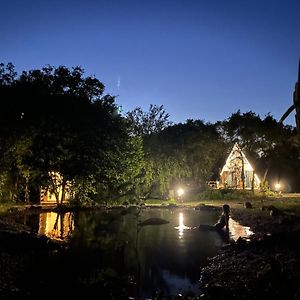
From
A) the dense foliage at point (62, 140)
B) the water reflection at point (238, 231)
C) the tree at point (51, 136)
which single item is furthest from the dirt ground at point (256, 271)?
the tree at point (51, 136)

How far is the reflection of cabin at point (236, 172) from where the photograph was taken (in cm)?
6128

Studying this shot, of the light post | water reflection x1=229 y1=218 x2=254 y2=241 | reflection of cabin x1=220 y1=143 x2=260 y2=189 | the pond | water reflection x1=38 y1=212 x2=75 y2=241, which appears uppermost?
reflection of cabin x1=220 y1=143 x2=260 y2=189

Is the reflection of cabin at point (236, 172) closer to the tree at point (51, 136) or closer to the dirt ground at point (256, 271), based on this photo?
the tree at point (51, 136)

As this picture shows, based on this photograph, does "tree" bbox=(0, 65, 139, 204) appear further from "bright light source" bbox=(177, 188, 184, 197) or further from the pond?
"bright light source" bbox=(177, 188, 184, 197)

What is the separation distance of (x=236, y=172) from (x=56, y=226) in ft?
143

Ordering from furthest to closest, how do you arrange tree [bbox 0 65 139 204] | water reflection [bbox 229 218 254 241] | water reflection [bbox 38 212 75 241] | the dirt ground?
tree [bbox 0 65 139 204] → water reflection [bbox 38 212 75 241] → water reflection [bbox 229 218 254 241] → the dirt ground

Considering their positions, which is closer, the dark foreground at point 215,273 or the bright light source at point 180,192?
the dark foreground at point 215,273

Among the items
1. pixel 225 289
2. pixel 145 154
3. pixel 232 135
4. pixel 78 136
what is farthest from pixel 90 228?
pixel 232 135

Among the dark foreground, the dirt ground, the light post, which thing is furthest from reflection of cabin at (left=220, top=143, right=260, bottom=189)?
the dark foreground

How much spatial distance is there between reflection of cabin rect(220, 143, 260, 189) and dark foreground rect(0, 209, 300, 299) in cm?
4484

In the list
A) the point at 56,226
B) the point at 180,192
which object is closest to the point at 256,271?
the point at 56,226

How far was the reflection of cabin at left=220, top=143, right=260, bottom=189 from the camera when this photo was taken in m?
61.3

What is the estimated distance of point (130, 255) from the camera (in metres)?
16.5

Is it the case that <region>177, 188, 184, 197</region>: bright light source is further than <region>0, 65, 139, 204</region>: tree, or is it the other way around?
<region>177, 188, 184, 197</region>: bright light source
